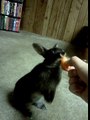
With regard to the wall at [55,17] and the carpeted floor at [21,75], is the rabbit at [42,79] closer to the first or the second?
the carpeted floor at [21,75]

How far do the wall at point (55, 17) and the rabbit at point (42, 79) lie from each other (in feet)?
5.35

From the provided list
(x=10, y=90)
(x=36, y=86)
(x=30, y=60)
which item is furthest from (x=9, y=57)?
(x=36, y=86)

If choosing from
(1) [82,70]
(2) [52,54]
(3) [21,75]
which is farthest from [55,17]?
(1) [82,70]

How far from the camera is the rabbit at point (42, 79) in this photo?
1.56m

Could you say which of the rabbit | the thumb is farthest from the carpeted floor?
the thumb

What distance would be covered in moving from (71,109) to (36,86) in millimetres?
457

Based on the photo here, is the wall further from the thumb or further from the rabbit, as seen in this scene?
the thumb

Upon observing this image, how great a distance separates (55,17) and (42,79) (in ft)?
5.87

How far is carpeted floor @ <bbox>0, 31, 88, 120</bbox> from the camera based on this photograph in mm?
1740

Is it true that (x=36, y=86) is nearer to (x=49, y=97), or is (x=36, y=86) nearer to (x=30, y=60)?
(x=49, y=97)

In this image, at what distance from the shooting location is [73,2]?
9.95 feet

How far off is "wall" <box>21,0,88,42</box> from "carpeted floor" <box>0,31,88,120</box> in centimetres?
17

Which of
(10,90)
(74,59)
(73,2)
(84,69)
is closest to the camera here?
(84,69)

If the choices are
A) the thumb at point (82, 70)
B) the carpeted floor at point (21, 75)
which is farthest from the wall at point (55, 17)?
the thumb at point (82, 70)
